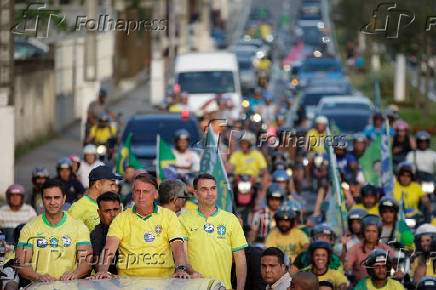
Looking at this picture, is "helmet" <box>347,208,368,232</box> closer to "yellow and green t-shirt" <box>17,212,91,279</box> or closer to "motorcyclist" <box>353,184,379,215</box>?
"motorcyclist" <box>353,184,379,215</box>

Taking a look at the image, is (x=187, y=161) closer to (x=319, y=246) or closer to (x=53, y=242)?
(x=319, y=246)

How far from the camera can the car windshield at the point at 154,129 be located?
21.9 m

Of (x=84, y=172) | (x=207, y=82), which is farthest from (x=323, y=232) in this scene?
(x=207, y=82)

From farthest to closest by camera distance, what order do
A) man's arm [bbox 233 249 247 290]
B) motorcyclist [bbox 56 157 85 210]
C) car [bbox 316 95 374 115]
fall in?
car [bbox 316 95 374 115] → motorcyclist [bbox 56 157 85 210] → man's arm [bbox 233 249 247 290]

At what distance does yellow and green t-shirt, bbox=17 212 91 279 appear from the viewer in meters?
10.1

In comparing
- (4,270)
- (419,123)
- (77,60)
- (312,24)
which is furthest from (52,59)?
(312,24)

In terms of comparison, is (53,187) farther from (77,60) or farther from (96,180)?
(77,60)

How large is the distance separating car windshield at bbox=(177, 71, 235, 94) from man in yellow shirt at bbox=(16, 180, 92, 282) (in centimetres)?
2172

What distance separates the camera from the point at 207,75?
32.2 meters

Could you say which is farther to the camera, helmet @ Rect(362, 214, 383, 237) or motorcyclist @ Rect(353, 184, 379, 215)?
motorcyclist @ Rect(353, 184, 379, 215)

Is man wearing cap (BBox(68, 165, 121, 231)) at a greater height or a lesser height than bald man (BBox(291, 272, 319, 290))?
greater

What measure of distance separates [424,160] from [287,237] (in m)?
6.48

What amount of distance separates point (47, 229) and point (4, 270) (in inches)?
28.1

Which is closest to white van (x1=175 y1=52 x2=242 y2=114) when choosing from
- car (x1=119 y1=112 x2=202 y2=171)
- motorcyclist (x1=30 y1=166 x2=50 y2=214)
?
car (x1=119 y1=112 x2=202 y2=171)
